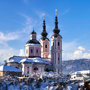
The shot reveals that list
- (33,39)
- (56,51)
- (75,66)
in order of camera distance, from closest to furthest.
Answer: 1. (56,51)
2. (33,39)
3. (75,66)

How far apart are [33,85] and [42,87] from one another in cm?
204

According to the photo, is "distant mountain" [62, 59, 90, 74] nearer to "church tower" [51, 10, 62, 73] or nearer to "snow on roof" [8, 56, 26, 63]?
"church tower" [51, 10, 62, 73]

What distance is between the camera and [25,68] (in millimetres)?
67375

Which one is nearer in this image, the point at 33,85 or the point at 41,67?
the point at 33,85

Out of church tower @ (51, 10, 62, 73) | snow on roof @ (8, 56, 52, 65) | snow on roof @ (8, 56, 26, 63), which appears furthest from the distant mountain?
snow on roof @ (8, 56, 26, 63)

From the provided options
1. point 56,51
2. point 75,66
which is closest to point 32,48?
point 56,51

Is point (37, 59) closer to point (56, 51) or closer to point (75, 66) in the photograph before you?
point (56, 51)

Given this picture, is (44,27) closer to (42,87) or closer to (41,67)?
(41,67)

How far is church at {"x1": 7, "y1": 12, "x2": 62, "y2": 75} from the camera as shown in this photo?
67875 millimetres

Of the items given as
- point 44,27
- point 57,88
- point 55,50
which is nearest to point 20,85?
point 57,88

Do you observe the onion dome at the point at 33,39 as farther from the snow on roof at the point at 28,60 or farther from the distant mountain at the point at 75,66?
the distant mountain at the point at 75,66

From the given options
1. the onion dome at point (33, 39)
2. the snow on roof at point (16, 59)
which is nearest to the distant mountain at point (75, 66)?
the onion dome at point (33, 39)

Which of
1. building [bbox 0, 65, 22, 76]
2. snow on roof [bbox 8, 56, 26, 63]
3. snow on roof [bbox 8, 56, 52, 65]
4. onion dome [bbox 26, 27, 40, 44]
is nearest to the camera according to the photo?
building [bbox 0, 65, 22, 76]

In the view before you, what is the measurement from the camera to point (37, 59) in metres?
70.1
